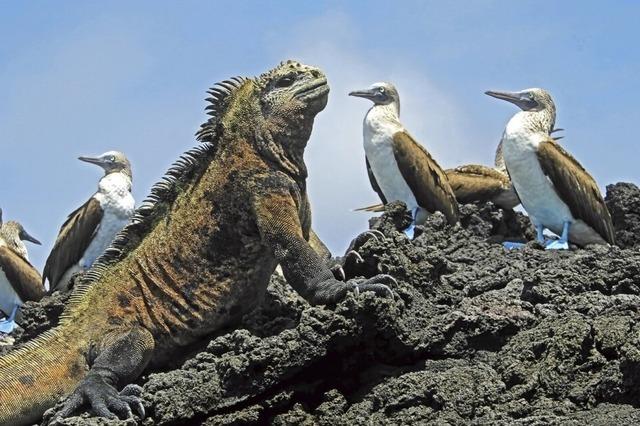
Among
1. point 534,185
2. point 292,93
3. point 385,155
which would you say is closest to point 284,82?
point 292,93

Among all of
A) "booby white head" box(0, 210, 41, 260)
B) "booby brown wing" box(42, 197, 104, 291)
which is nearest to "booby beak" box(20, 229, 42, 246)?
"booby white head" box(0, 210, 41, 260)

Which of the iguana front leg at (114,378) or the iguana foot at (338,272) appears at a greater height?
the iguana foot at (338,272)

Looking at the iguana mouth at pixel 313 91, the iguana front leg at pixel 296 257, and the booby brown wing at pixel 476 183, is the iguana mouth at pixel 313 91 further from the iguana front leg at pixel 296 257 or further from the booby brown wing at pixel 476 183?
the booby brown wing at pixel 476 183

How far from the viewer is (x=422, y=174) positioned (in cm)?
1823

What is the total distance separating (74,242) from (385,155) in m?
3.82

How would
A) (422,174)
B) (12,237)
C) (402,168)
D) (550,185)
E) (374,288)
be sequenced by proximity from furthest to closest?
(12,237), (402,168), (422,174), (550,185), (374,288)

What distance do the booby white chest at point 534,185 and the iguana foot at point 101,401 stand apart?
745 centimetres

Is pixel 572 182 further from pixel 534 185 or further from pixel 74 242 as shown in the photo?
pixel 74 242

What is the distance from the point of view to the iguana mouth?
11.6 m

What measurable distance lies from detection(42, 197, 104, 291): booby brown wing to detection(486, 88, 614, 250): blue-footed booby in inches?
200

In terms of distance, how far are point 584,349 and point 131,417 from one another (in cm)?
281

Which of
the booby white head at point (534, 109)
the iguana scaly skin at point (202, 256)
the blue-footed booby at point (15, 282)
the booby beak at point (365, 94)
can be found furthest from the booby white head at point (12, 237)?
the iguana scaly skin at point (202, 256)

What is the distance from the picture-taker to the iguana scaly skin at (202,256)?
10922mm

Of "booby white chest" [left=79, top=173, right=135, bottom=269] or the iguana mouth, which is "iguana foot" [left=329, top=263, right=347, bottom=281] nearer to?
the iguana mouth
